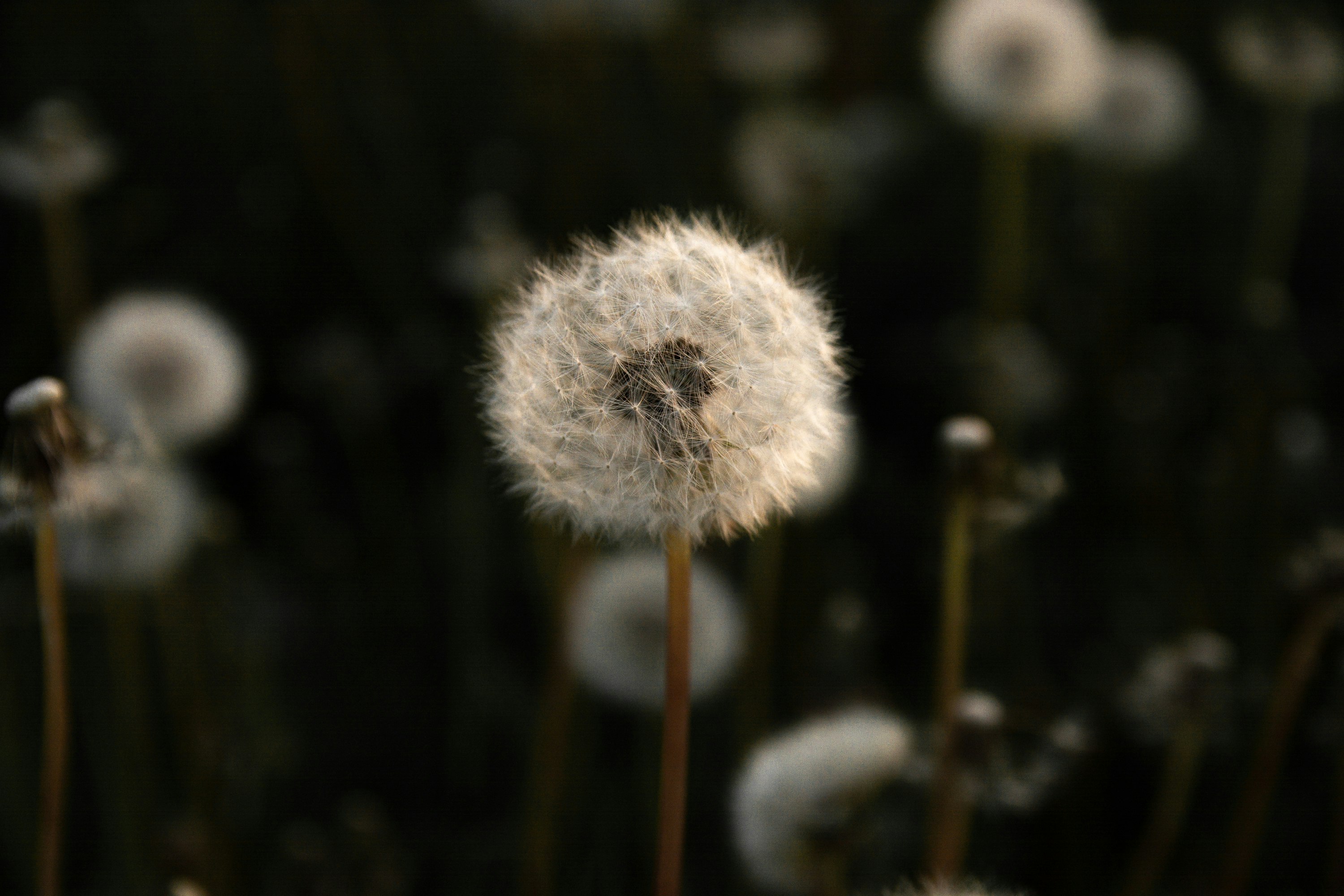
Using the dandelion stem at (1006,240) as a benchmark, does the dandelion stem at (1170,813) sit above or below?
below

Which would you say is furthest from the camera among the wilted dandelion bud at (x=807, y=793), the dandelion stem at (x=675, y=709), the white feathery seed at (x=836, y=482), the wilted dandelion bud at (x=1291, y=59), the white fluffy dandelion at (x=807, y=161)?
the wilted dandelion bud at (x=1291, y=59)

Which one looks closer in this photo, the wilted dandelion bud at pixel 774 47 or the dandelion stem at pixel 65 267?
the dandelion stem at pixel 65 267

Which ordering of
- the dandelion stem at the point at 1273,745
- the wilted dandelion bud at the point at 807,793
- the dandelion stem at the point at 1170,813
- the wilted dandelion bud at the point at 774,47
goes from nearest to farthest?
the wilted dandelion bud at the point at 807,793, the dandelion stem at the point at 1273,745, the dandelion stem at the point at 1170,813, the wilted dandelion bud at the point at 774,47

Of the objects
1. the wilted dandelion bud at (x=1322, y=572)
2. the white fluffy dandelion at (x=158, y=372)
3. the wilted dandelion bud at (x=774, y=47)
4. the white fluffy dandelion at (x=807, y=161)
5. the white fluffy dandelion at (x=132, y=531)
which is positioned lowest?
the wilted dandelion bud at (x=1322, y=572)

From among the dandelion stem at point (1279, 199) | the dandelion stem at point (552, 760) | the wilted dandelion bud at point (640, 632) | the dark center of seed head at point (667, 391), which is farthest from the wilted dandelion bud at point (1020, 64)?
the dark center of seed head at point (667, 391)

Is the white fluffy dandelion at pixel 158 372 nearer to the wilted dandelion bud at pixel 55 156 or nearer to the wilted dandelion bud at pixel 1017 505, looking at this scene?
the wilted dandelion bud at pixel 55 156

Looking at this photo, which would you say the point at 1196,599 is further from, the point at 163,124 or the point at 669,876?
the point at 163,124

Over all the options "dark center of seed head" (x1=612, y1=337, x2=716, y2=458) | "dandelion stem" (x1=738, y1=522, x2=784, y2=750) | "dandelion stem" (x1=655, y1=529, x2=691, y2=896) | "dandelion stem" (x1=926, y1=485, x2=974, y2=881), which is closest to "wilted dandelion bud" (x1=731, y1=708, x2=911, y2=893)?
"dandelion stem" (x1=926, y1=485, x2=974, y2=881)

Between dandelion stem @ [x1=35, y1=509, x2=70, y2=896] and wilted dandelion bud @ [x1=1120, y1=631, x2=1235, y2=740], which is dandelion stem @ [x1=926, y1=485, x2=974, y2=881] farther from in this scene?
dandelion stem @ [x1=35, y1=509, x2=70, y2=896]
